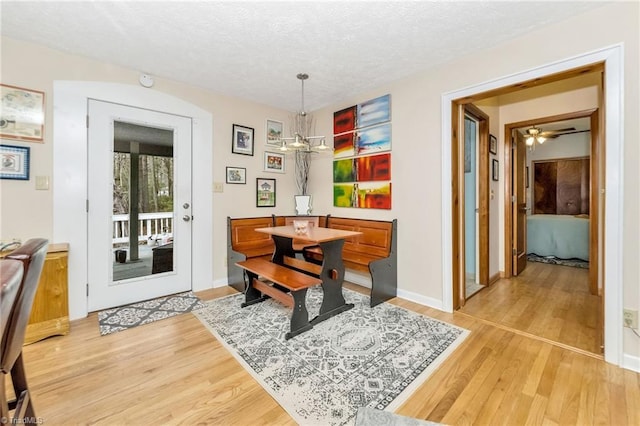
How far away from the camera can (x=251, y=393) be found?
5.29ft

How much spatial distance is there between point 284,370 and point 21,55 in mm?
3269

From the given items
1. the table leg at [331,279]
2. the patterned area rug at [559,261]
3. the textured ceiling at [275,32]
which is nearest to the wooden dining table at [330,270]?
the table leg at [331,279]

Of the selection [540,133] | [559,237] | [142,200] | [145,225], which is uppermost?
[540,133]

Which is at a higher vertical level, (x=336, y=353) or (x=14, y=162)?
(x=14, y=162)

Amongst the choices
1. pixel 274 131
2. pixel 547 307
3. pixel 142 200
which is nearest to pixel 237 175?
pixel 274 131

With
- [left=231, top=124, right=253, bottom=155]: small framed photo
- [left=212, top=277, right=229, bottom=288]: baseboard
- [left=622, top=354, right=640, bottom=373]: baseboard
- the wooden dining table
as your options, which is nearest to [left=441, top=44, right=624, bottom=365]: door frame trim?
[left=622, top=354, right=640, bottom=373]: baseboard

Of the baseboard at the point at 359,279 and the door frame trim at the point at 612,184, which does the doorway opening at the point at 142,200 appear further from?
the door frame trim at the point at 612,184

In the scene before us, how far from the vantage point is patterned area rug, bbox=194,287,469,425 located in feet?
5.10

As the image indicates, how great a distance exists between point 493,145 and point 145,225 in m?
4.38

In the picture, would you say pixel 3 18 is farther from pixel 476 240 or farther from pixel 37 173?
pixel 476 240

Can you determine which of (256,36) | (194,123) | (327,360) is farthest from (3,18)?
(327,360)

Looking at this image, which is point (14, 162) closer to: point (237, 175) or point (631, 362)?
point (237, 175)

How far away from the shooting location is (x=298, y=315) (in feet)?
7.54

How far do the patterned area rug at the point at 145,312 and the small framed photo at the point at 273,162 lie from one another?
188cm
